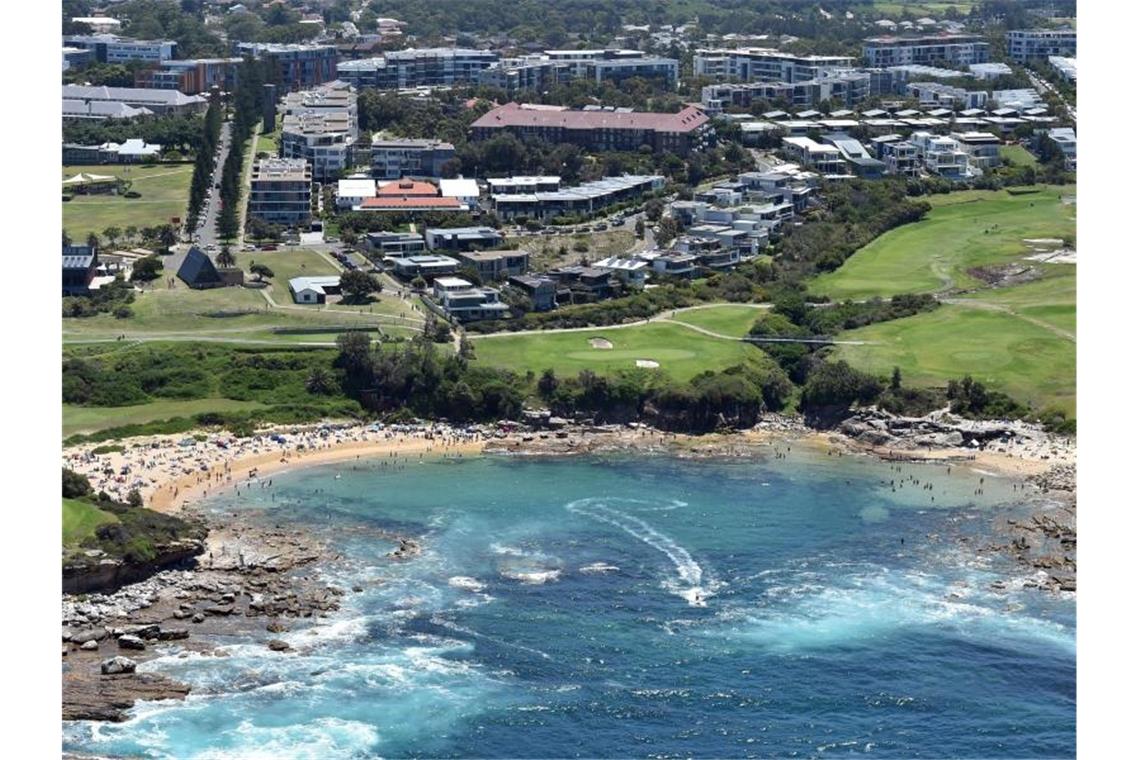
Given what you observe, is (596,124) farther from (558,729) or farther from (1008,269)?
(558,729)

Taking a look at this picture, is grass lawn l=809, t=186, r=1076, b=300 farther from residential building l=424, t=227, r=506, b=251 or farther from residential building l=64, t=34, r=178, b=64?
residential building l=64, t=34, r=178, b=64

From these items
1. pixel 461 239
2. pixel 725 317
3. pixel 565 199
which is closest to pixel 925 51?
pixel 565 199

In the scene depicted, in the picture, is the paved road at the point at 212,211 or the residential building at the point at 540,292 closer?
the residential building at the point at 540,292

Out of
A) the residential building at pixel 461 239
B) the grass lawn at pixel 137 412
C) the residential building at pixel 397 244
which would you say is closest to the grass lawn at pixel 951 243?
the residential building at pixel 461 239

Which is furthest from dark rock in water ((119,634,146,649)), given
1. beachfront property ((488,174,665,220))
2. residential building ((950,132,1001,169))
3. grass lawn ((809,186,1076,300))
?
residential building ((950,132,1001,169))

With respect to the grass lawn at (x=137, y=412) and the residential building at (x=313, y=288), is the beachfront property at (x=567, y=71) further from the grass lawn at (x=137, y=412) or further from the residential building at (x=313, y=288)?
the grass lawn at (x=137, y=412)

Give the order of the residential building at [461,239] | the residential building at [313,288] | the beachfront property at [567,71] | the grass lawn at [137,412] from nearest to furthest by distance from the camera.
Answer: the grass lawn at [137,412] → the residential building at [313,288] → the residential building at [461,239] → the beachfront property at [567,71]

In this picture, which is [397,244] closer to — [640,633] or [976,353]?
[976,353]
